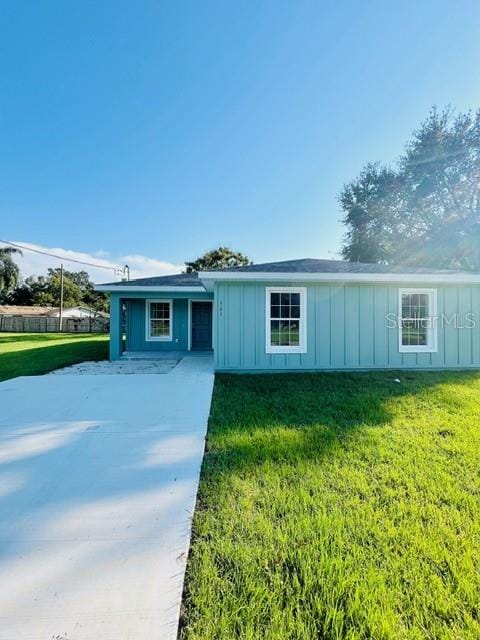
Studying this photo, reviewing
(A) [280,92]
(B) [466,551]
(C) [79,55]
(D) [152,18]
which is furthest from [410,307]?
(C) [79,55]

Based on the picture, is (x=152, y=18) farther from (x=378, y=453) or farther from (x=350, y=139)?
(x=378, y=453)

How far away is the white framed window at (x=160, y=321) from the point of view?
37.8 feet

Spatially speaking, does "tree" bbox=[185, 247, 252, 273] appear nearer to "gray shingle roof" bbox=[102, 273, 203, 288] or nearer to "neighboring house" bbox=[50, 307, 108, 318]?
"neighboring house" bbox=[50, 307, 108, 318]

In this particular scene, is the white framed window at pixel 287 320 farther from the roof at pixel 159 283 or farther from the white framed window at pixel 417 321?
the roof at pixel 159 283

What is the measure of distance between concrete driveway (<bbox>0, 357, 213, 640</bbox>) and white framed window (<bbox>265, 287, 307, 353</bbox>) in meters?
3.05

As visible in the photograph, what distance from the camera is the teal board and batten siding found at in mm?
7414

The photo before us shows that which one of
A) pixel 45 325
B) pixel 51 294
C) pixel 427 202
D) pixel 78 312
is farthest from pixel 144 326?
pixel 51 294

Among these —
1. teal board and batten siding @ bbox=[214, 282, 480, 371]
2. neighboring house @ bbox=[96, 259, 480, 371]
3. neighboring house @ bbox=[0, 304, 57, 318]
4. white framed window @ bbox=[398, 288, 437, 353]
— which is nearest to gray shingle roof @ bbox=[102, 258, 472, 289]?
neighboring house @ bbox=[96, 259, 480, 371]

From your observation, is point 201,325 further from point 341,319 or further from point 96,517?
point 96,517

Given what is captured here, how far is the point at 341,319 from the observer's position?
298 inches

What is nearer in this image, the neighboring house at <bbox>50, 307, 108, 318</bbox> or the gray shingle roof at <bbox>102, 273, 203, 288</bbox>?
the gray shingle roof at <bbox>102, 273, 203, 288</bbox>

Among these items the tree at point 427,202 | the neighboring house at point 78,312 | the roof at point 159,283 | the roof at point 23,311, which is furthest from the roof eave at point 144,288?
the roof at point 23,311

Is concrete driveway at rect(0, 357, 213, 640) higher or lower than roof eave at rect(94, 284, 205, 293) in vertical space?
lower

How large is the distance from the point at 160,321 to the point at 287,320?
5729 millimetres
